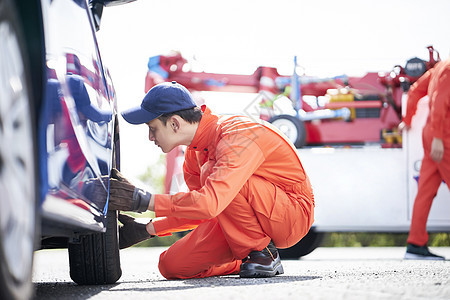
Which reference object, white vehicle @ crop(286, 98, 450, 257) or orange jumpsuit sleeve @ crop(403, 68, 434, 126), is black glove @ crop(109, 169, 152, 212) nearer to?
white vehicle @ crop(286, 98, 450, 257)

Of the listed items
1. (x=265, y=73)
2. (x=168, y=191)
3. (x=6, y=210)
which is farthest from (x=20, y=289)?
(x=265, y=73)

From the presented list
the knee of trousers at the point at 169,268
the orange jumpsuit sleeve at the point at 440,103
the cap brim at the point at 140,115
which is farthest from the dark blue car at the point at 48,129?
the orange jumpsuit sleeve at the point at 440,103

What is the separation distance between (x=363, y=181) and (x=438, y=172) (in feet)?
2.54

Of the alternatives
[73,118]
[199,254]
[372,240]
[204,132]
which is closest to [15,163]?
[73,118]

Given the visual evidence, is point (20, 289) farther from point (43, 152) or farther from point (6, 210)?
point (43, 152)

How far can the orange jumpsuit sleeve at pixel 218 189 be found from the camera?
2828mm

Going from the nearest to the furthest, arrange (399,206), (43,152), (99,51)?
(43,152)
(99,51)
(399,206)

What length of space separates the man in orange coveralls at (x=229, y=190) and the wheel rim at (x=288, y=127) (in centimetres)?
280

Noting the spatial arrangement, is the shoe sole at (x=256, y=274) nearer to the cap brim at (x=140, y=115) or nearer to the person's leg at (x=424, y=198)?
the cap brim at (x=140, y=115)

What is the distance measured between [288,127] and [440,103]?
1.60 meters

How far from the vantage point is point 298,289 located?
2285mm

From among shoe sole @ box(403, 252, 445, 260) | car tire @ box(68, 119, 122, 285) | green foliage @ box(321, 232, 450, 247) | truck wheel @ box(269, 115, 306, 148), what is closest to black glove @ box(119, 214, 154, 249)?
car tire @ box(68, 119, 122, 285)

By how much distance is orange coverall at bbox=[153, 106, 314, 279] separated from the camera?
2.86 m

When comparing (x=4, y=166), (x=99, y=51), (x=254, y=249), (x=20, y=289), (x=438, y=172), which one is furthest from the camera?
(x=438, y=172)
